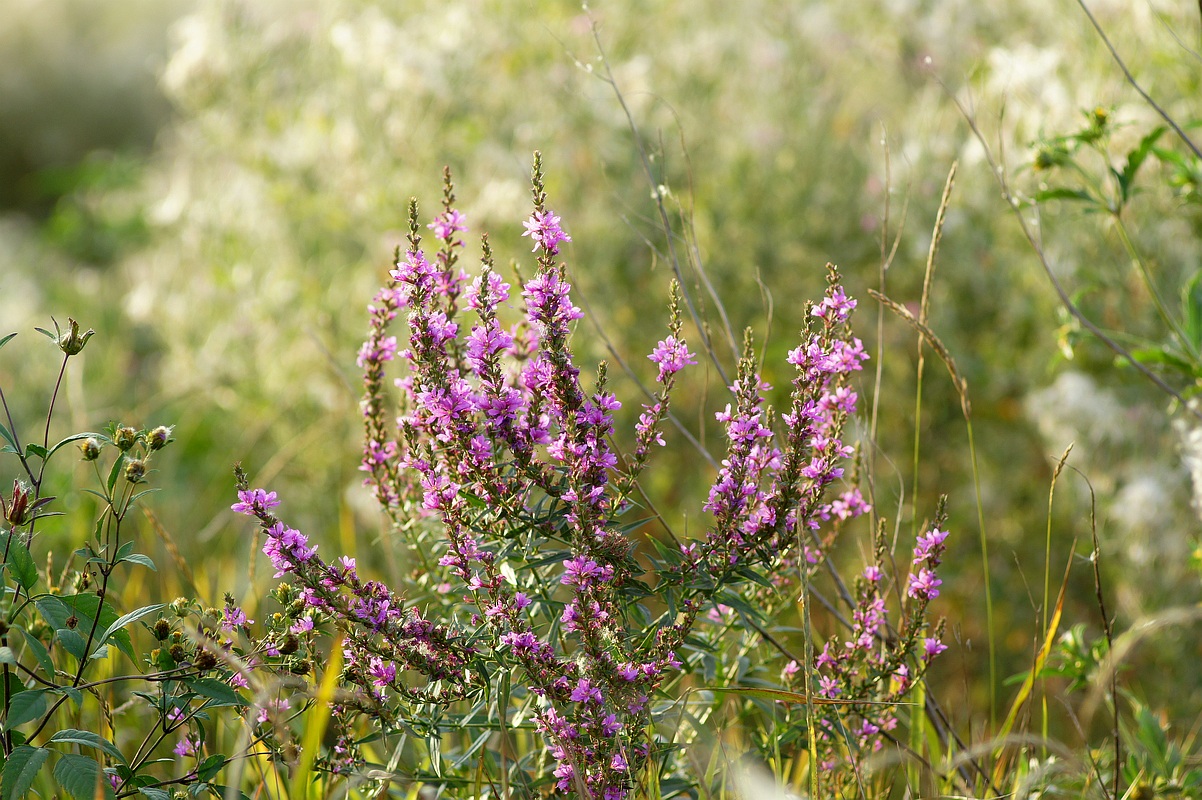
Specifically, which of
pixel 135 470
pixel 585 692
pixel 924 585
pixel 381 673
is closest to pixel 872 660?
pixel 924 585

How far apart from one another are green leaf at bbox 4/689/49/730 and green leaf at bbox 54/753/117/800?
9cm

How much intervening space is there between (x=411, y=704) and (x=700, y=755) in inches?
29.5

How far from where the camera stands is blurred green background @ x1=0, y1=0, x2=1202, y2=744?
3.52m

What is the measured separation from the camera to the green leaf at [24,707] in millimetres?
1291

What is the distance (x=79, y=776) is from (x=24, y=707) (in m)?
0.12

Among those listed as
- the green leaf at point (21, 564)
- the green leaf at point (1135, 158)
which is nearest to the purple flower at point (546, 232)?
the green leaf at point (21, 564)

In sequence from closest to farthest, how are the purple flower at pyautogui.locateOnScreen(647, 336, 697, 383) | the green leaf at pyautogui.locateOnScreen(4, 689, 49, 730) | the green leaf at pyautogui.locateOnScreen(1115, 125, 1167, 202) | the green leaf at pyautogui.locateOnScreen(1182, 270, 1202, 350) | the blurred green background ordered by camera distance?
the green leaf at pyautogui.locateOnScreen(4, 689, 49, 730) < the purple flower at pyautogui.locateOnScreen(647, 336, 697, 383) < the green leaf at pyautogui.locateOnScreen(1115, 125, 1167, 202) < the green leaf at pyautogui.locateOnScreen(1182, 270, 1202, 350) < the blurred green background

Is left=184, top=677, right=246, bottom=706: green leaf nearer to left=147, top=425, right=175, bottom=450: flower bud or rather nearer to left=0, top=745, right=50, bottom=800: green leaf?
left=0, top=745, right=50, bottom=800: green leaf

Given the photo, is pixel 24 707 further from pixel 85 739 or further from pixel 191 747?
pixel 191 747

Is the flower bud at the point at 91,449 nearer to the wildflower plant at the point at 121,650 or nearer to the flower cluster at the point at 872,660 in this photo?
the wildflower plant at the point at 121,650

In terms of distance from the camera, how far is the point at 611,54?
15.6 feet

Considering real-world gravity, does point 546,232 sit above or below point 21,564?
above

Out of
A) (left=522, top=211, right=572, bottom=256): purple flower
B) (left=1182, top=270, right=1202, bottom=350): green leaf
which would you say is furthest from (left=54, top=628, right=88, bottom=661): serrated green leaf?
(left=1182, top=270, right=1202, bottom=350): green leaf

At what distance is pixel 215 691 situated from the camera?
4.49 ft
